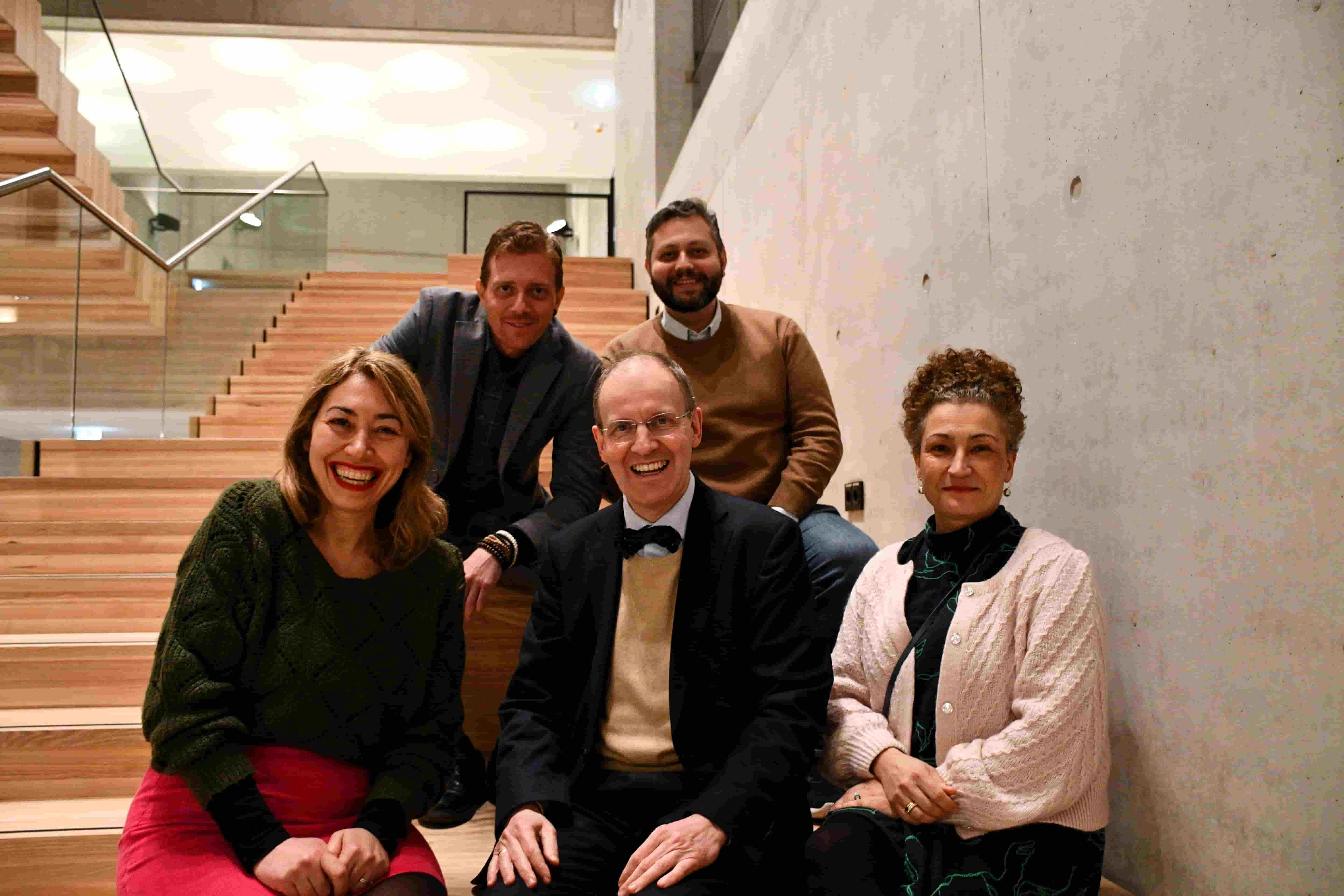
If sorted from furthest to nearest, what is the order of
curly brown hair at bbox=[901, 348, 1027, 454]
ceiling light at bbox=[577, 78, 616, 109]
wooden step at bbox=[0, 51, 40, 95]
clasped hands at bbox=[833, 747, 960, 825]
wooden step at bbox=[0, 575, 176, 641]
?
ceiling light at bbox=[577, 78, 616, 109]
wooden step at bbox=[0, 51, 40, 95]
wooden step at bbox=[0, 575, 176, 641]
curly brown hair at bbox=[901, 348, 1027, 454]
clasped hands at bbox=[833, 747, 960, 825]

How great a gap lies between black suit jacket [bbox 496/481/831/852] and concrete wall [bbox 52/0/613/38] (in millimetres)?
8823

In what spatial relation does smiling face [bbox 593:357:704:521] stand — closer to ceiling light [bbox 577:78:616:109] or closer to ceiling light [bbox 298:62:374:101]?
ceiling light [bbox 577:78:616:109]

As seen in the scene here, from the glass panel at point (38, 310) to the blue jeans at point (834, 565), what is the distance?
316 cm

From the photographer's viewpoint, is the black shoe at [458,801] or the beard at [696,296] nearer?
the black shoe at [458,801]

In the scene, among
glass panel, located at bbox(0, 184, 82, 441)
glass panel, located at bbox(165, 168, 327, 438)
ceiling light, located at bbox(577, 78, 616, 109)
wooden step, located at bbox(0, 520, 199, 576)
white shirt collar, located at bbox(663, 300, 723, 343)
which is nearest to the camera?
white shirt collar, located at bbox(663, 300, 723, 343)

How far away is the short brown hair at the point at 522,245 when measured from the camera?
2.37m

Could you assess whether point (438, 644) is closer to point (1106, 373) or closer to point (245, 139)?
point (1106, 373)

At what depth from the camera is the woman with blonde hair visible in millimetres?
1407

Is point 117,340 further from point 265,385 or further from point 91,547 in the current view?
point 91,547

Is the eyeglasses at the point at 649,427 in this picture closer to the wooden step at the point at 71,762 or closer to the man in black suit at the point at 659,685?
the man in black suit at the point at 659,685

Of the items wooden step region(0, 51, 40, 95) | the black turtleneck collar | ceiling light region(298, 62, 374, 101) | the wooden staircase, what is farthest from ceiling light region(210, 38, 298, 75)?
the black turtleneck collar

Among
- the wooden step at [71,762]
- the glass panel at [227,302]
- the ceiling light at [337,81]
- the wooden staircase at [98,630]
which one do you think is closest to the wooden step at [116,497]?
the wooden staircase at [98,630]

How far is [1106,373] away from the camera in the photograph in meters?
1.64

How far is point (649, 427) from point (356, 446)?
47cm
